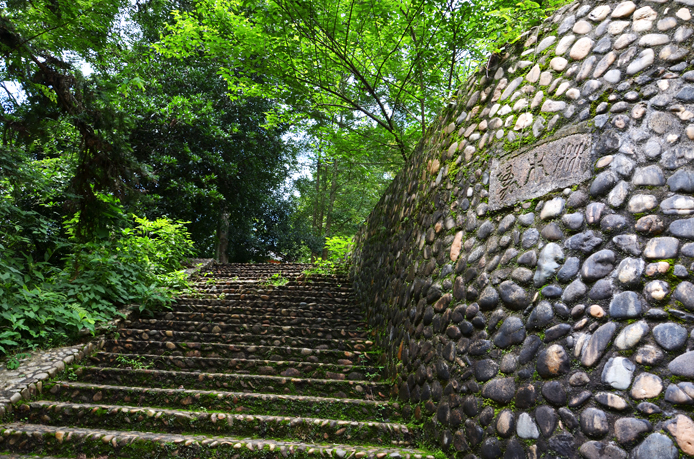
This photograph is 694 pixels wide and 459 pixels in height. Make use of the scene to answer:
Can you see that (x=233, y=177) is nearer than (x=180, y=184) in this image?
No

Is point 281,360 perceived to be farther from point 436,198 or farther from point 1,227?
point 1,227

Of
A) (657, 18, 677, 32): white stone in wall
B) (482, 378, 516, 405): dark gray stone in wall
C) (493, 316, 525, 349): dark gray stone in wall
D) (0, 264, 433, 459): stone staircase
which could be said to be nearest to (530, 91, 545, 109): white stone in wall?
(657, 18, 677, 32): white stone in wall

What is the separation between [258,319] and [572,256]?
387 centimetres

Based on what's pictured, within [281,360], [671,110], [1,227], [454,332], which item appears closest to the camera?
[671,110]

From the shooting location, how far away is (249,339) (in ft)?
14.8

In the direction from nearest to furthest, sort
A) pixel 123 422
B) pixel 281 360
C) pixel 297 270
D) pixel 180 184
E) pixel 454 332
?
1. pixel 454 332
2. pixel 123 422
3. pixel 281 360
4. pixel 297 270
5. pixel 180 184

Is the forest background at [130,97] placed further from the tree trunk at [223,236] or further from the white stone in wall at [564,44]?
the tree trunk at [223,236]

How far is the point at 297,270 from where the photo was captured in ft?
27.4

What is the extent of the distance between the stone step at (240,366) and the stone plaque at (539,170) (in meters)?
2.12

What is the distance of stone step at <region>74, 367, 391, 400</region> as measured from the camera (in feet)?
11.8

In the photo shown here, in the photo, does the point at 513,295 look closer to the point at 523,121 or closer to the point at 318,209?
the point at 523,121

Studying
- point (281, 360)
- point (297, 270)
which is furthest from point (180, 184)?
point (281, 360)

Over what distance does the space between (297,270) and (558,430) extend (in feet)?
22.4

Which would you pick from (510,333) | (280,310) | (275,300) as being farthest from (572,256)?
(275,300)
